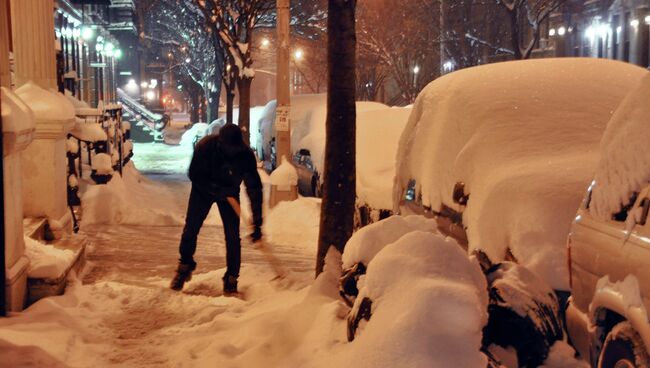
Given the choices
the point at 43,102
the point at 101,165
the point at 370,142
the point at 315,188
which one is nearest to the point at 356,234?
the point at 43,102

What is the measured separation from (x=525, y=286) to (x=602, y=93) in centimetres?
308

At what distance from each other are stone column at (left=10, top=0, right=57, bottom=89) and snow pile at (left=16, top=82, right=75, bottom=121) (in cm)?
29

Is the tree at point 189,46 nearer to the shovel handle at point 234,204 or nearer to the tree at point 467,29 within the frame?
the tree at point 467,29

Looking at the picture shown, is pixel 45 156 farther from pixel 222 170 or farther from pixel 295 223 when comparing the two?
pixel 295 223

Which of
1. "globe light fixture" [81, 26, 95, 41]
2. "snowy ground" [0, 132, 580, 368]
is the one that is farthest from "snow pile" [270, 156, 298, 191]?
"globe light fixture" [81, 26, 95, 41]

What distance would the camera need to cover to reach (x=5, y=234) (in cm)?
598

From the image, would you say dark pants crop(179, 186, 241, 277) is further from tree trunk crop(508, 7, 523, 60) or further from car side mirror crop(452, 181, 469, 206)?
tree trunk crop(508, 7, 523, 60)

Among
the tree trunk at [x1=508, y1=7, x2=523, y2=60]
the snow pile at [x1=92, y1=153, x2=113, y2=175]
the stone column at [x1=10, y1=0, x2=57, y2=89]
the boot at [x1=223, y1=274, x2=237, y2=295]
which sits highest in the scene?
the tree trunk at [x1=508, y1=7, x2=523, y2=60]

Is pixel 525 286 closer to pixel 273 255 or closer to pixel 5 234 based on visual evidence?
pixel 5 234

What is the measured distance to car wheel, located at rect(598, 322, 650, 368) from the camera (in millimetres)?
3797

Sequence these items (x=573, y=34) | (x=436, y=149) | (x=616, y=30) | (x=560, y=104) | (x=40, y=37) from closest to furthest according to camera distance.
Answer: (x=560, y=104)
(x=436, y=149)
(x=40, y=37)
(x=616, y=30)
(x=573, y=34)

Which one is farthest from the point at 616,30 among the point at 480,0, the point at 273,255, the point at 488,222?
the point at 488,222

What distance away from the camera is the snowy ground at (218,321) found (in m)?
3.83

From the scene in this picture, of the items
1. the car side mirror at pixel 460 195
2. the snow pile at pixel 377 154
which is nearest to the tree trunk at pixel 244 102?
the snow pile at pixel 377 154
